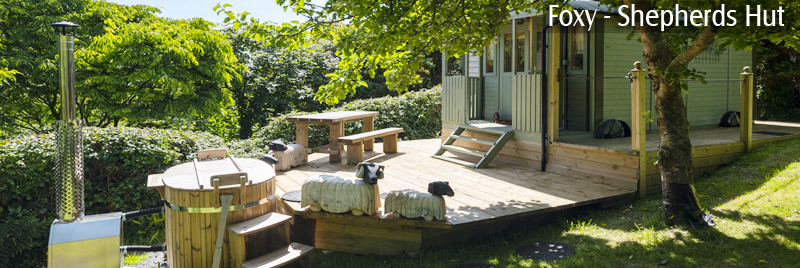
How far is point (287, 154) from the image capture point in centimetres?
711

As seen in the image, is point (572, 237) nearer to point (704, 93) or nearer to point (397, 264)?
point (397, 264)

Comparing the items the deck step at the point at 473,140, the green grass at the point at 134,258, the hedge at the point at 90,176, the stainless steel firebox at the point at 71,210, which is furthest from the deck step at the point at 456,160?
the stainless steel firebox at the point at 71,210

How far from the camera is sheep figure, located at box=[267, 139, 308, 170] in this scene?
6949mm

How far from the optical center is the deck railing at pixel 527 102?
7.13 meters

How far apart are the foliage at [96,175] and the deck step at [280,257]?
2459 millimetres

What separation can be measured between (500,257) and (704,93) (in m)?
7.40

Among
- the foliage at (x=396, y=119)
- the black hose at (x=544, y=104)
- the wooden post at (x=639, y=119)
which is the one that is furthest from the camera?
the foliage at (x=396, y=119)

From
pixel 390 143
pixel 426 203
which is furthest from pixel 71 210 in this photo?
pixel 390 143

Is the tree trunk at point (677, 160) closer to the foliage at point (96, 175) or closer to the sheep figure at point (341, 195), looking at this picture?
the sheep figure at point (341, 195)

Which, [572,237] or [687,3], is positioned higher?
[687,3]

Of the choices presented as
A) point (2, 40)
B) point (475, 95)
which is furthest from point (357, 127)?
point (2, 40)

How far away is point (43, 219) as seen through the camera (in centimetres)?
557

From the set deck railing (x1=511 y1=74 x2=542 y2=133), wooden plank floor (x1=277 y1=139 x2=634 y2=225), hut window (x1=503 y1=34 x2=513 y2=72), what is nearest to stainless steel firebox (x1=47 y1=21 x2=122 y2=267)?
wooden plank floor (x1=277 y1=139 x2=634 y2=225)

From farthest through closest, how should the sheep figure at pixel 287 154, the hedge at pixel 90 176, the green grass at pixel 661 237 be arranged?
the sheep figure at pixel 287 154
the hedge at pixel 90 176
the green grass at pixel 661 237
